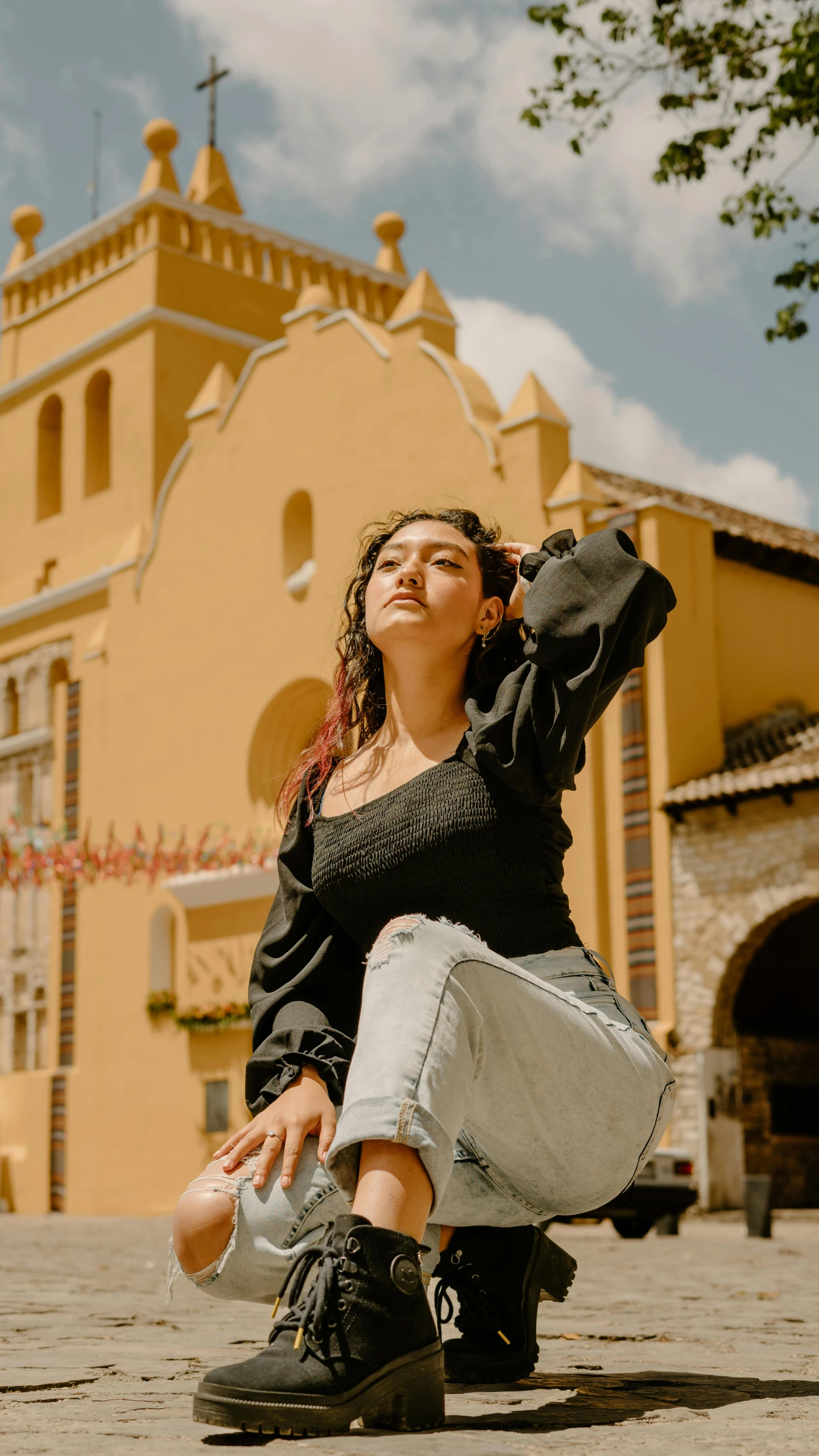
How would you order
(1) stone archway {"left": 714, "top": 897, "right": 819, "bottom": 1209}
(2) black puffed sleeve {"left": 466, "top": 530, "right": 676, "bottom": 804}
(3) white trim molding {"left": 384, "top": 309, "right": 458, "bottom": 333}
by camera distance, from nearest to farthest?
(2) black puffed sleeve {"left": 466, "top": 530, "right": 676, "bottom": 804} → (1) stone archway {"left": 714, "top": 897, "right": 819, "bottom": 1209} → (3) white trim molding {"left": 384, "top": 309, "right": 458, "bottom": 333}

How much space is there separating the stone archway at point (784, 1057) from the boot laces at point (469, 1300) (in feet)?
38.5

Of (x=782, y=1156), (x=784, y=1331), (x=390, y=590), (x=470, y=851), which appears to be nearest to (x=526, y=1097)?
(x=470, y=851)

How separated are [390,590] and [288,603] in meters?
14.3

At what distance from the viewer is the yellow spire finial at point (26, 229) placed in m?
23.3

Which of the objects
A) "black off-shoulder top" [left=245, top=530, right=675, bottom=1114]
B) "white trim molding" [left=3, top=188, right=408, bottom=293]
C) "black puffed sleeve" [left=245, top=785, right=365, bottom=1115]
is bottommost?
"black puffed sleeve" [left=245, top=785, right=365, bottom=1115]

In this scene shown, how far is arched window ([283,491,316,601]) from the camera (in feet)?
57.7

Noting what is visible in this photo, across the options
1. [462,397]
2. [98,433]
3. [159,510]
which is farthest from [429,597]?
[98,433]

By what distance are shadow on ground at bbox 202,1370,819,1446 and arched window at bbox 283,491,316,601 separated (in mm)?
14563

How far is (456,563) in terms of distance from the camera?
10.8ft

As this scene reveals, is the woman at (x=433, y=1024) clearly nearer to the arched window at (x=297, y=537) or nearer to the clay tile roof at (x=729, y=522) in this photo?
the clay tile roof at (x=729, y=522)

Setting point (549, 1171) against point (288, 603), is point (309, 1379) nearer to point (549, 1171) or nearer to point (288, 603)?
point (549, 1171)

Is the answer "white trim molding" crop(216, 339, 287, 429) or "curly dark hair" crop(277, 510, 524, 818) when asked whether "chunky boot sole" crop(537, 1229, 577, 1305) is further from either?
"white trim molding" crop(216, 339, 287, 429)

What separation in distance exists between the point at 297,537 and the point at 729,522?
4905 millimetres

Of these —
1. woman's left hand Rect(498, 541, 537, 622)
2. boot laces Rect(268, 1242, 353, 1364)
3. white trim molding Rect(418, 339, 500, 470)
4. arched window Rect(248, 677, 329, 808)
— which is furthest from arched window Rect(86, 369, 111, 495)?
boot laces Rect(268, 1242, 353, 1364)
